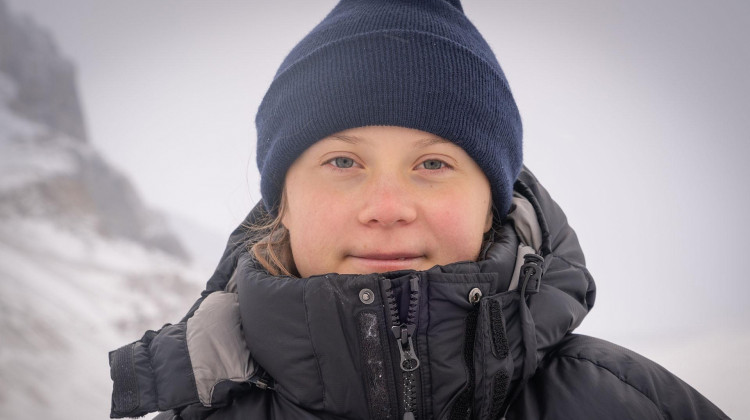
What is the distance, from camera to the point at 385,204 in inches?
32.1

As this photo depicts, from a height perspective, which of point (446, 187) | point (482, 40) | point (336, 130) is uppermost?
point (482, 40)

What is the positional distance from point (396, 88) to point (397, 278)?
1.02ft

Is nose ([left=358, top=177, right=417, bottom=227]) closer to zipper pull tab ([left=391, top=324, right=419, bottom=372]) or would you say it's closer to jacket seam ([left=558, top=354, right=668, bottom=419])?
zipper pull tab ([left=391, top=324, right=419, bottom=372])

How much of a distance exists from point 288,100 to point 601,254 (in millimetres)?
1784

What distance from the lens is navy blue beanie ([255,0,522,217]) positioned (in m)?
0.86

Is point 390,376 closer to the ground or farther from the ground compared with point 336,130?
closer to the ground

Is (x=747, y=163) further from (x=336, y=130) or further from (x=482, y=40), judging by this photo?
(x=336, y=130)

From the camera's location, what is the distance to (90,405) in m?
1.99

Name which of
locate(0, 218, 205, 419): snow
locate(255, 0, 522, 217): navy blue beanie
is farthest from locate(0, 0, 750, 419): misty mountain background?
locate(255, 0, 522, 217): navy blue beanie

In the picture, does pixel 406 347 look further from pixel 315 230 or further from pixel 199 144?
pixel 199 144

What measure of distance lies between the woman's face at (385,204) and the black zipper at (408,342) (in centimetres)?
11

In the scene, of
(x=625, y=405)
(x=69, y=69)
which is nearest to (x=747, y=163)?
(x=625, y=405)

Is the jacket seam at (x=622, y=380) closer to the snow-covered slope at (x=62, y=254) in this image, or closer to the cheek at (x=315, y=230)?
the cheek at (x=315, y=230)

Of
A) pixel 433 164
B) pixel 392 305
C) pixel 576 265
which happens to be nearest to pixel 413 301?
pixel 392 305
